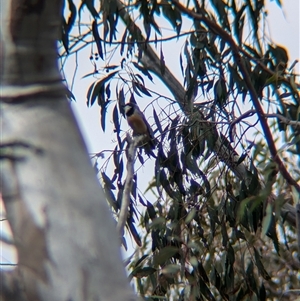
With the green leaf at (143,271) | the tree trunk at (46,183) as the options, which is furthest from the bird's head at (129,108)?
the tree trunk at (46,183)

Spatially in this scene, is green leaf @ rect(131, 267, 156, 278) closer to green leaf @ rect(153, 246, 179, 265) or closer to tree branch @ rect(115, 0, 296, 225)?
green leaf @ rect(153, 246, 179, 265)

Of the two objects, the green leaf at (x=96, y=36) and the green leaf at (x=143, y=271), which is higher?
the green leaf at (x=96, y=36)

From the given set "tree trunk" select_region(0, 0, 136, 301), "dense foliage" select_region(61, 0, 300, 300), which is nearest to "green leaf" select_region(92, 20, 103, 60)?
"dense foliage" select_region(61, 0, 300, 300)

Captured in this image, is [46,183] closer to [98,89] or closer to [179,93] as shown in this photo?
[98,89]

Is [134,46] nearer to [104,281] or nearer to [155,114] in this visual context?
[155,114]

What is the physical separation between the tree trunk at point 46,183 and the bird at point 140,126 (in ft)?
5.51

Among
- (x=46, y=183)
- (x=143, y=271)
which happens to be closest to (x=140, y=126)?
(x=143, y=271)

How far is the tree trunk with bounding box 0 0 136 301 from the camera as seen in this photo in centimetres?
109

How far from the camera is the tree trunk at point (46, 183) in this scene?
1.09 m

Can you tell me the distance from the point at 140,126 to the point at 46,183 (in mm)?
2795

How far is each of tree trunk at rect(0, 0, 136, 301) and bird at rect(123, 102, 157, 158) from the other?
1.68 metres

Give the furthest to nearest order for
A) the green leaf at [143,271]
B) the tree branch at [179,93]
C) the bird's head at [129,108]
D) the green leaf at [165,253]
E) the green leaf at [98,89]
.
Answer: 1. the bird's head at [129,108]
2. the green leaf at [98,89]
3. the tree branch at [179,93]
4. the green leaf at [143,271]
5. the green leaf at [165,253]

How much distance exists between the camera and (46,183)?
1115 millimetres

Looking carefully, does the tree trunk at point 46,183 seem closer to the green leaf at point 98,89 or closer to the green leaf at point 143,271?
the green leaf at point 143,271
